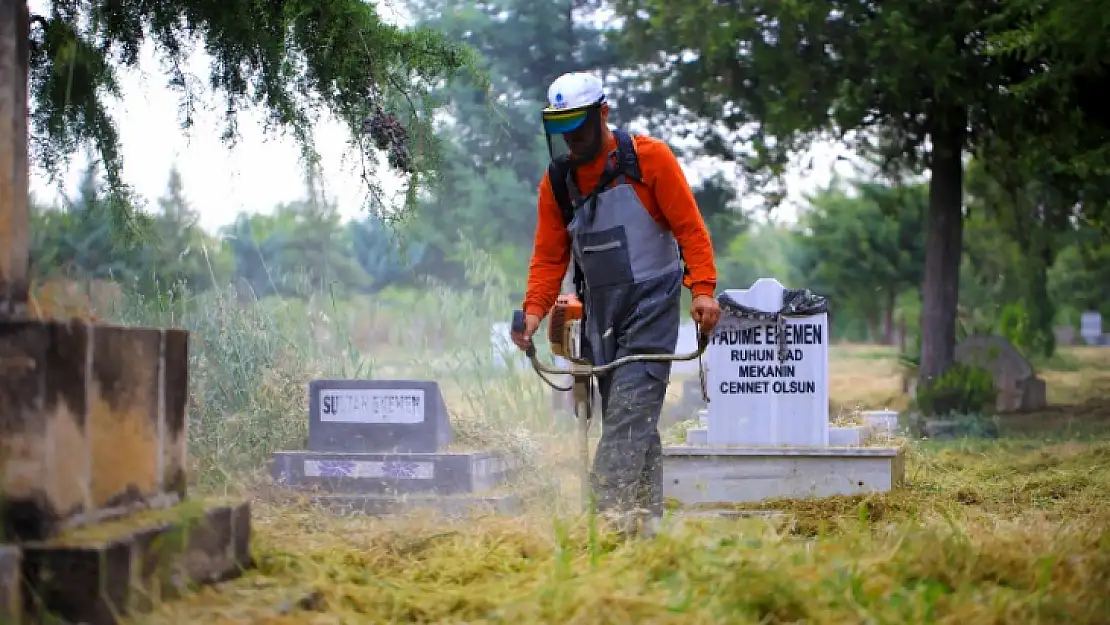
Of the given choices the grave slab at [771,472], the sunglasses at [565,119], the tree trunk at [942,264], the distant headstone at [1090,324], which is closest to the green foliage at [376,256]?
the tree trunk at [942,264]

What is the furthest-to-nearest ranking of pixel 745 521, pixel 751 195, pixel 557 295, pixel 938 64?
pixel 751 195, pixel 938 64, pixel 557 295, pixel 745 521

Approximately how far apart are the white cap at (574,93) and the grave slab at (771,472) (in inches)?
102

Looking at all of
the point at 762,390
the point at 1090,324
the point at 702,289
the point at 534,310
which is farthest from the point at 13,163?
the point at 1090,324

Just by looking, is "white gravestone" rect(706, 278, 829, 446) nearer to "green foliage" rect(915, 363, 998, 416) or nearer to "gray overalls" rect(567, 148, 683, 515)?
"gray overalls" rect(567, 148, 683, 515)

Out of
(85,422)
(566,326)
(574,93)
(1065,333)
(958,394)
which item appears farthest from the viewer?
(1065,333)

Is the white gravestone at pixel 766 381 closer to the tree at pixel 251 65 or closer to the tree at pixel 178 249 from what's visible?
the tree at pixel 251 65

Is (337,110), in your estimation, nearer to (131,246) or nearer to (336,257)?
(131,246)

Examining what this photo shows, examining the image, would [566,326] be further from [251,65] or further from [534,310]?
[251,65]

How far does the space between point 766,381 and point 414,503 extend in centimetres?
210

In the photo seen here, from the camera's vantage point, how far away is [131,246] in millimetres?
7484

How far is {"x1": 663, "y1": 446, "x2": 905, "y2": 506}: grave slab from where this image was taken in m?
7.29

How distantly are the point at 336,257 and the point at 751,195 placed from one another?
37.8 ft

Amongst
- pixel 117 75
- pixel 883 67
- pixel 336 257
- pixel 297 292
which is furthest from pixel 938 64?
pixel 336 257

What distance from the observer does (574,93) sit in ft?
17.9
